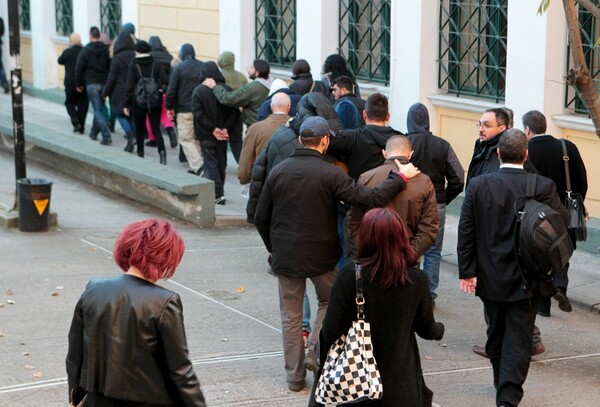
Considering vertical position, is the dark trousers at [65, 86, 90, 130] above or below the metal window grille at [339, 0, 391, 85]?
below

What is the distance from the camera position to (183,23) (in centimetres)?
1903

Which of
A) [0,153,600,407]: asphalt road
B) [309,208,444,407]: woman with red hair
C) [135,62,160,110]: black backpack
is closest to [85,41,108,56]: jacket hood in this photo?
[135,62,160,110]: black backpack

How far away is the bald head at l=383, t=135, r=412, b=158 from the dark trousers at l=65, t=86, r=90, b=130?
1163 centimetres

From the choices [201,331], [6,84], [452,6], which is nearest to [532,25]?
[452,6]

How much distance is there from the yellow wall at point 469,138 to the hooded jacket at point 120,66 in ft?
17.1

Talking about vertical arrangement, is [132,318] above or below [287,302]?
above

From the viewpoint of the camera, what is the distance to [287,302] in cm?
745

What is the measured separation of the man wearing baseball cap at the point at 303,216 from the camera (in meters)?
7.29

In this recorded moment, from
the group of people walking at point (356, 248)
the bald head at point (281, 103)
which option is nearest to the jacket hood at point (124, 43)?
the group of people walking at point (356, 248)

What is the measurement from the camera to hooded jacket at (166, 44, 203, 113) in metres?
15.2

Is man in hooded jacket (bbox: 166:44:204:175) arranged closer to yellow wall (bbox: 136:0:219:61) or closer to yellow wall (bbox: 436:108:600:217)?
yellow wall (bbox: 136:0:219:61)

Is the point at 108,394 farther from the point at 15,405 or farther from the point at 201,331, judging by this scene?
the point at 201,331

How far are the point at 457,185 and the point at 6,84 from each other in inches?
684

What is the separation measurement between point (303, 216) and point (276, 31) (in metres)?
10.3
